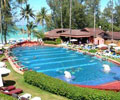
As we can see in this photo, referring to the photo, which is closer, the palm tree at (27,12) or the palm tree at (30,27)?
the palm tree at (27,12)

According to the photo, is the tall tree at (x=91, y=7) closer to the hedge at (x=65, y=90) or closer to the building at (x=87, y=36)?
the building at (x=87, y=36)

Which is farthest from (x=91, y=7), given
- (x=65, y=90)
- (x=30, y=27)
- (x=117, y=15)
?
(x=65, y=90)

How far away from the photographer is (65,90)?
38.1 feet

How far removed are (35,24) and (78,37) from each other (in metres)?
14.6

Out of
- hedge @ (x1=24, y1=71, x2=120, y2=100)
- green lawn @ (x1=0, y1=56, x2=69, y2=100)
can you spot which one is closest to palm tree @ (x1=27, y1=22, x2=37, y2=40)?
green lawn @ (x1=0, y1=56, x2=69, y2=100)

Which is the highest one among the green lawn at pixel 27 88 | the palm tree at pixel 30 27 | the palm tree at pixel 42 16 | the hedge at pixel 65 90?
the palm tree at pixel 42 16

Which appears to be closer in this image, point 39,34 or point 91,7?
point 39,34

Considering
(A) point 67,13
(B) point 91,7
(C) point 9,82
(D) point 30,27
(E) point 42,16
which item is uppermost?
(B) point 91,7

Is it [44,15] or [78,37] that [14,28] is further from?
[78,37]

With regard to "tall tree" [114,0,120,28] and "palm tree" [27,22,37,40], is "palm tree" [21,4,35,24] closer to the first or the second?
"palm tree" [27,22,37,40]

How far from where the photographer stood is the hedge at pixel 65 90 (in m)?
10.4

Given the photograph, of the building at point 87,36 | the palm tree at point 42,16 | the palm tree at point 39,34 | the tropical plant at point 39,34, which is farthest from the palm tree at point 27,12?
the building at point 87,36

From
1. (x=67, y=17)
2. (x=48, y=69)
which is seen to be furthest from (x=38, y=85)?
(x=67, y=17)

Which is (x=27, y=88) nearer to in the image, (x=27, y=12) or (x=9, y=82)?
(x=9, y=82)
